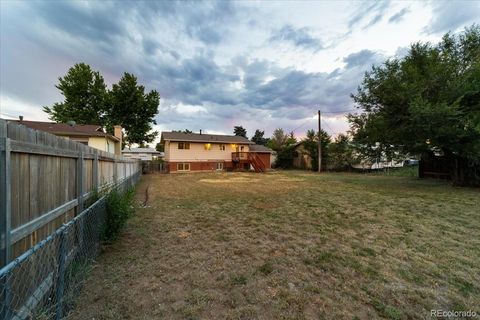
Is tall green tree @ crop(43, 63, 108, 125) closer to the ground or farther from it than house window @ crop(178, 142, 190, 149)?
farther from it

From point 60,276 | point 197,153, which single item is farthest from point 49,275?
point 197,153

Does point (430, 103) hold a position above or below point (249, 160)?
above

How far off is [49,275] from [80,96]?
34.9 metres

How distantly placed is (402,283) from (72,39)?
16803mm

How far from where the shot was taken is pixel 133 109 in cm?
3111

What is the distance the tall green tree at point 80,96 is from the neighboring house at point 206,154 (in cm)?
1202

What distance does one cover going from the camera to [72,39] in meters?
11.9

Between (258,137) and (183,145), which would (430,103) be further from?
(258,137)

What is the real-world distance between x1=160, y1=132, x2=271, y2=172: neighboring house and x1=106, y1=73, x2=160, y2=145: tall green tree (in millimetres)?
7835

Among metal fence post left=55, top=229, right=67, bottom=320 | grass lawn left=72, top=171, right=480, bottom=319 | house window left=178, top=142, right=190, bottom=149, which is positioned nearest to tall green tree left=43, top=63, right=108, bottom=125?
house window left=178, top=142, right=190, bottom=149

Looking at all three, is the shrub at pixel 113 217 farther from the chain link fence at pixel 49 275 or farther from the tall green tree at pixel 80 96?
the tall green tree at pixel 80 96

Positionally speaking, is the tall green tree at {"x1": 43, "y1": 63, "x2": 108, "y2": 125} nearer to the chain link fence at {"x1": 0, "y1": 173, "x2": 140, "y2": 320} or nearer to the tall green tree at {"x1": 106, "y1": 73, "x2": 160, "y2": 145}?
the tall green tree at {"x1": 106, "y1": 73, "x2": 160, "y2": 145}

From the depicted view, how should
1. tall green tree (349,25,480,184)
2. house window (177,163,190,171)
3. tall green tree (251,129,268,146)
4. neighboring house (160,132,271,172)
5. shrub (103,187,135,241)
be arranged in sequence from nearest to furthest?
shrub (103,187,135,241) < tall green tree (349,25,480,184) < neighboring house (160,132,271,172) < house window (177,163,190,171) < tall green tree (251,129,268,146)

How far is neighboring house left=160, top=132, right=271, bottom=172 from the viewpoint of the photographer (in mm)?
24641
